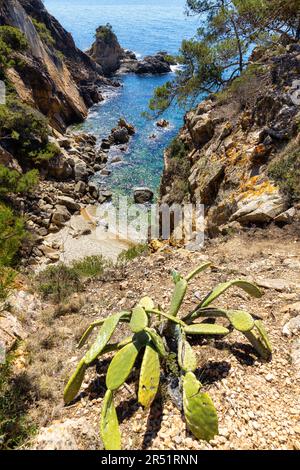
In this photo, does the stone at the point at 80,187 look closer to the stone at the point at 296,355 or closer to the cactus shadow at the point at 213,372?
the cactus shadow at the point at 213,372

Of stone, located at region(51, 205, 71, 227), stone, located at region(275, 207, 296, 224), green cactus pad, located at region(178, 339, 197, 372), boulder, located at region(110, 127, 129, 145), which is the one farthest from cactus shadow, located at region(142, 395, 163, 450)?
boulder, located at region(110, 127, 129, 145)

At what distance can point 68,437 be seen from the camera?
276cm

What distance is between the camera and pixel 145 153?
26.7 meters

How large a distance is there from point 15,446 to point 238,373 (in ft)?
7.53

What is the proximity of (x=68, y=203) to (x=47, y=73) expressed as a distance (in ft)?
56.9

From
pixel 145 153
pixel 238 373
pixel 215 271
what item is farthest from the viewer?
pixel 145 153

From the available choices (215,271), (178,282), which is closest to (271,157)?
(215,271)

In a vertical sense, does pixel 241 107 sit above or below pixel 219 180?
above

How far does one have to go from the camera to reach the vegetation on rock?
8.23 ft

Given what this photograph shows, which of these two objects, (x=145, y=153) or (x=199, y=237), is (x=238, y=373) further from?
(x=145, y=153)

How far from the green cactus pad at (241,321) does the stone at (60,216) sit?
14247 millimetres

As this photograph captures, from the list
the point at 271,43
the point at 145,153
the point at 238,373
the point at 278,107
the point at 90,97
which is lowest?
the point at 238,373

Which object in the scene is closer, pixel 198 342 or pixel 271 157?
pixel 198 342

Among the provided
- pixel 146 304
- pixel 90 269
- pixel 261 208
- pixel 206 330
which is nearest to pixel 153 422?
pixel 206 330
